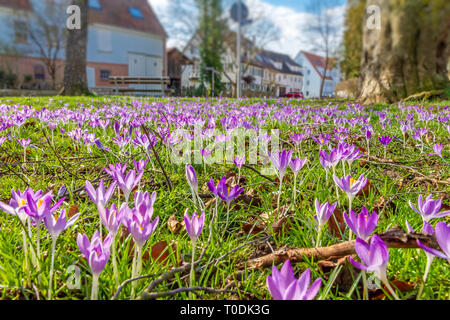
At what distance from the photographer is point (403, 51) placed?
8.84m

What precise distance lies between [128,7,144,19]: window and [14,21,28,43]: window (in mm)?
9875

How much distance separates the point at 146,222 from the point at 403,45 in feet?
32.6

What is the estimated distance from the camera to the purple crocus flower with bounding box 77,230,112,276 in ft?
2.23

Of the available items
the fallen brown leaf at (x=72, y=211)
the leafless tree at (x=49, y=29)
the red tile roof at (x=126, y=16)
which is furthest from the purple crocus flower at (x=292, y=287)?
the red tile roof at (x=126, y=16)

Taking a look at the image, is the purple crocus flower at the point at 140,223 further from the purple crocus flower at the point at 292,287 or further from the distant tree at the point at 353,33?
the distant tree at the point at 353,33

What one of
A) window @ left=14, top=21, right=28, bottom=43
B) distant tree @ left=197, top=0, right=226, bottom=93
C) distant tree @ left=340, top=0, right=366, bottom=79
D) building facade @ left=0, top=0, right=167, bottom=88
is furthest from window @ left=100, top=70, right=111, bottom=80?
distant tree @ left=340, top=0, right=366, bottom=79

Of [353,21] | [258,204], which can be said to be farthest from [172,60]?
[258,204]

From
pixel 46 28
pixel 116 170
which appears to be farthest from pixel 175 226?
pixel 46 28

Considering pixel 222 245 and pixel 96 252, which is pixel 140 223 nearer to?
pixel 96 252

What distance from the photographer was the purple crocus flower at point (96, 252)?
679 millimetres

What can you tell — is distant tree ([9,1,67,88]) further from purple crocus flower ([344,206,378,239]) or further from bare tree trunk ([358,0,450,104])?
purple crocus flower ([344,206,378,239])

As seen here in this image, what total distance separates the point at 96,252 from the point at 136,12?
126ft

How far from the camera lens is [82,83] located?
1316 cm
